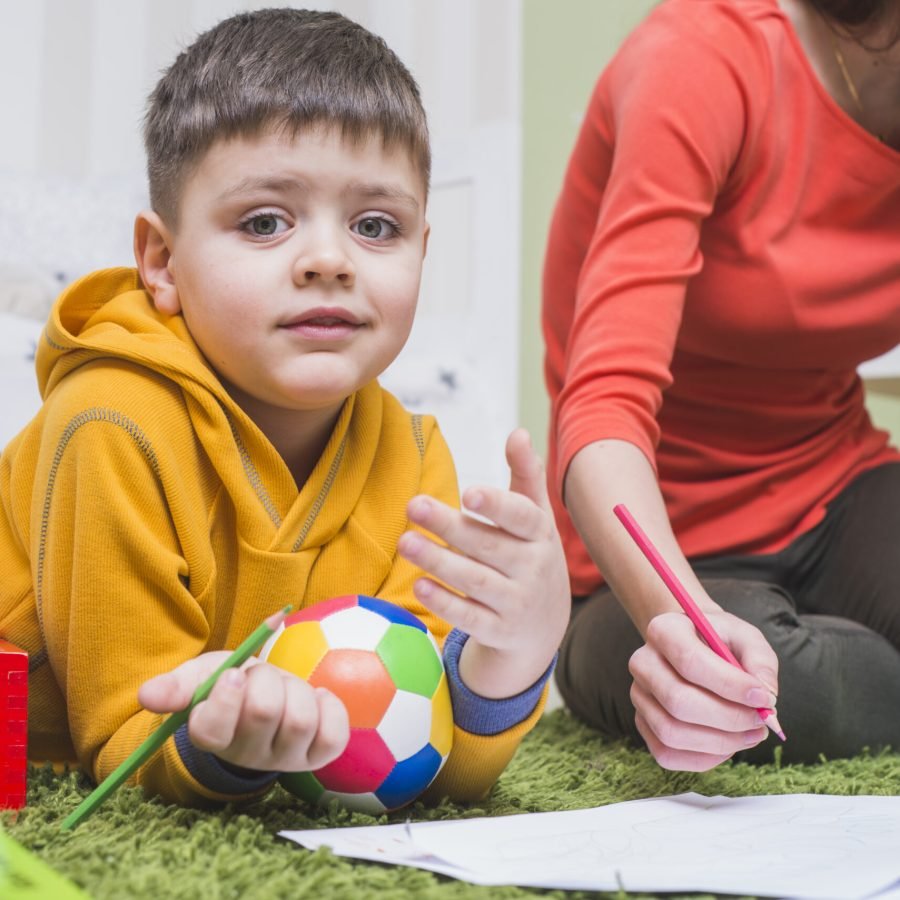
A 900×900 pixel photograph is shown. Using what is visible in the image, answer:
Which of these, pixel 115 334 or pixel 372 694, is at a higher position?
pixel 115 334

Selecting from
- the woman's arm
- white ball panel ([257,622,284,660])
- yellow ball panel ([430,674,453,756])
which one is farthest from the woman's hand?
white ball panel ([257,622,284,660])

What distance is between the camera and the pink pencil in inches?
30.5

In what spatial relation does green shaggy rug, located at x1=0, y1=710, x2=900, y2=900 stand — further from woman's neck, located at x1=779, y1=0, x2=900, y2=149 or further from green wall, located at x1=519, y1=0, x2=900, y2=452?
green wall, located at x1=519, y1=0, x2=900, y2=452

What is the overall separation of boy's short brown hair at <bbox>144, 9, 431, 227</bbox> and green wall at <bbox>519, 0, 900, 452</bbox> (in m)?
1.31

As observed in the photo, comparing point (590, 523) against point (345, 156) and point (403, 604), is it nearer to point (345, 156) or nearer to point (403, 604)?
point (403, 604)

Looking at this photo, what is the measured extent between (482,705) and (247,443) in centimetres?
26

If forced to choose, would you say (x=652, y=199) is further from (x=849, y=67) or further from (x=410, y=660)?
(x=410, y=660)

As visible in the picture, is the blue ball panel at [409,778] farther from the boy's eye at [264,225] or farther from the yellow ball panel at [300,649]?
the boy's eye at [264,225]

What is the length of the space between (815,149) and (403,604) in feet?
2.03

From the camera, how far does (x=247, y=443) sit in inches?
35.0

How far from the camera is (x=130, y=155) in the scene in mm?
1844

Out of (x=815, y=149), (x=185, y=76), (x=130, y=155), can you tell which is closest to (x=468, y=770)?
(x=185, y=76)

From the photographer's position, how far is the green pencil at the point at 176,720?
0.63 m

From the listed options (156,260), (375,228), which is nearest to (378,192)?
(375,228)
